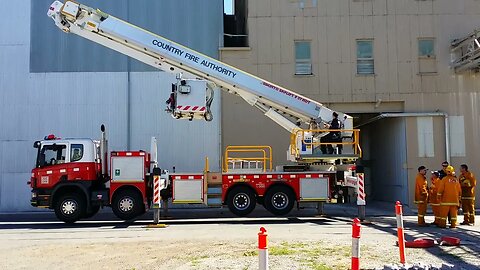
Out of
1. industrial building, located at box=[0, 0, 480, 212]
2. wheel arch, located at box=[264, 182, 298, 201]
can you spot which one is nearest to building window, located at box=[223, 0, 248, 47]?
industrial building, located at box=[0, 0, 480, 212]

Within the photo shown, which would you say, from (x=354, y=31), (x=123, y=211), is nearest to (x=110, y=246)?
(x=123, y=211)

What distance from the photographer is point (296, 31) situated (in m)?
22.8

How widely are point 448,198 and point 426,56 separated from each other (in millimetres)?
10239

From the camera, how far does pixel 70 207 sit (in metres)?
16.2

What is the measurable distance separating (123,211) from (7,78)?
1037cm

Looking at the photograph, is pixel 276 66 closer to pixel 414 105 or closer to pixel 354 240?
pixel 414 105

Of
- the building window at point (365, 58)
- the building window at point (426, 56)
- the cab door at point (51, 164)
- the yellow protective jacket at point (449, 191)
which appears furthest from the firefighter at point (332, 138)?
the cab door at point (51, 164)

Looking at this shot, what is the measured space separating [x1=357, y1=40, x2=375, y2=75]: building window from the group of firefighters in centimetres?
836

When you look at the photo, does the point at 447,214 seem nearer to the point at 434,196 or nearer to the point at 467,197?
the point at 434,196

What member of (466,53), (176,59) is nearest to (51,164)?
(176,59)

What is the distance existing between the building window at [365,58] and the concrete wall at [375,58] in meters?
0.23

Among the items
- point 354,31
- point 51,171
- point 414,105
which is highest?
point 354,31

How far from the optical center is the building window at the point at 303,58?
74.8 ft

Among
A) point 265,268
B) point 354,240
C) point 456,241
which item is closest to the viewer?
point 265,268
